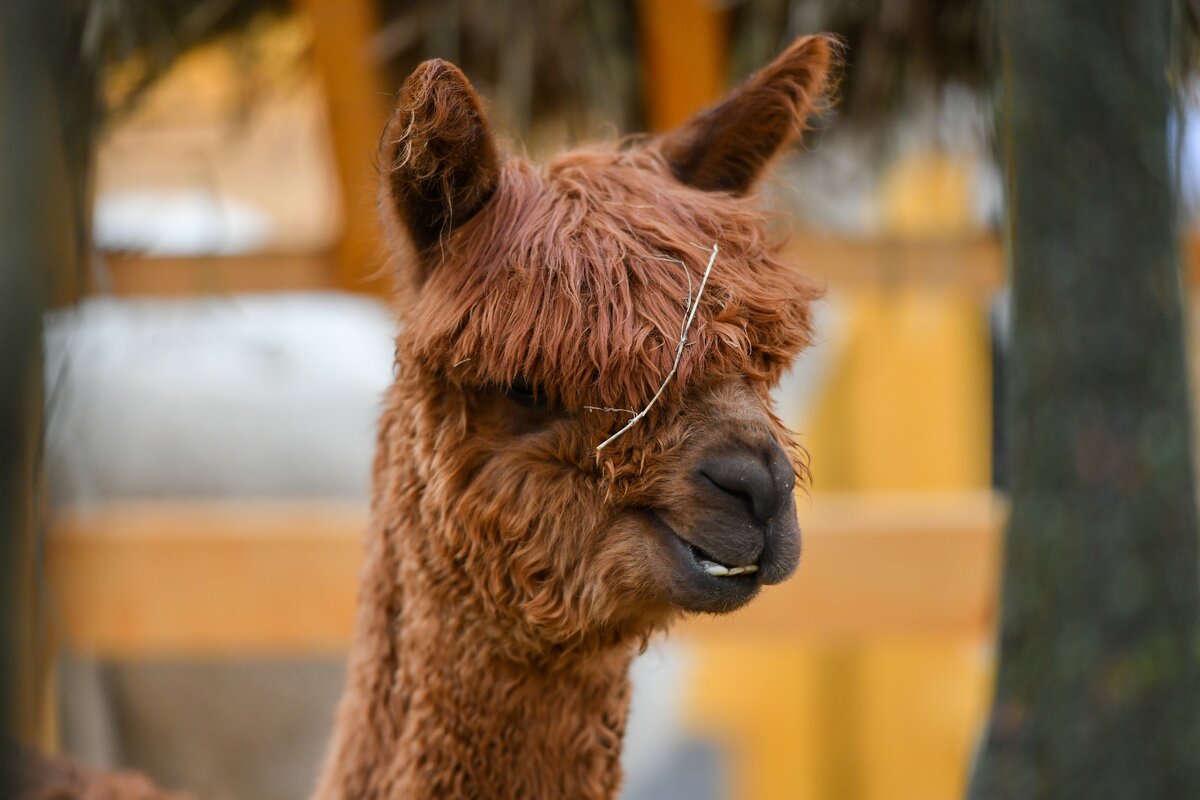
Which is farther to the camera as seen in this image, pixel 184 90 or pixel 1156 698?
pixel 184 90

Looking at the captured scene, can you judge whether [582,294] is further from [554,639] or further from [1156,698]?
[1156,698]

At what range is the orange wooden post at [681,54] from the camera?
3461mm

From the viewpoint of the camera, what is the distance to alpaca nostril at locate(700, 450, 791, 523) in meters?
1.57

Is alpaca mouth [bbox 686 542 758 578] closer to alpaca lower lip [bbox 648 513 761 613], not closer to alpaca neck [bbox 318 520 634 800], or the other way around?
alpaca lower lip [bbox 648 513 761 613]

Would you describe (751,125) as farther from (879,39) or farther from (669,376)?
(879,39)

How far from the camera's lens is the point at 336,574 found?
382 centimetres

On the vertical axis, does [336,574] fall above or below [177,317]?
below

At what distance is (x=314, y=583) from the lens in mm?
3832

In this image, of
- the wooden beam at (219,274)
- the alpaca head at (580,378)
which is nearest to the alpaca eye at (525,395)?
the alpaca head at (580,378)

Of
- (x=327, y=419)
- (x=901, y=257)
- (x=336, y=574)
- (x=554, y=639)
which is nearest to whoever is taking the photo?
(x=554, y=639)

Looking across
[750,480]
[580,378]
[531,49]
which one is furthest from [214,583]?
[750,480]

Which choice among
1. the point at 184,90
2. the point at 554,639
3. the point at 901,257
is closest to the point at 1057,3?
the point at 554,639

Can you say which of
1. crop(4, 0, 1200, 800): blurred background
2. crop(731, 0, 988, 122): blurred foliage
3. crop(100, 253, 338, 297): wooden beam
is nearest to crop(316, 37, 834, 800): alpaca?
crop(4, 0, 1200, 800): blurred background

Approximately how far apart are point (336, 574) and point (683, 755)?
8117 millimetres
